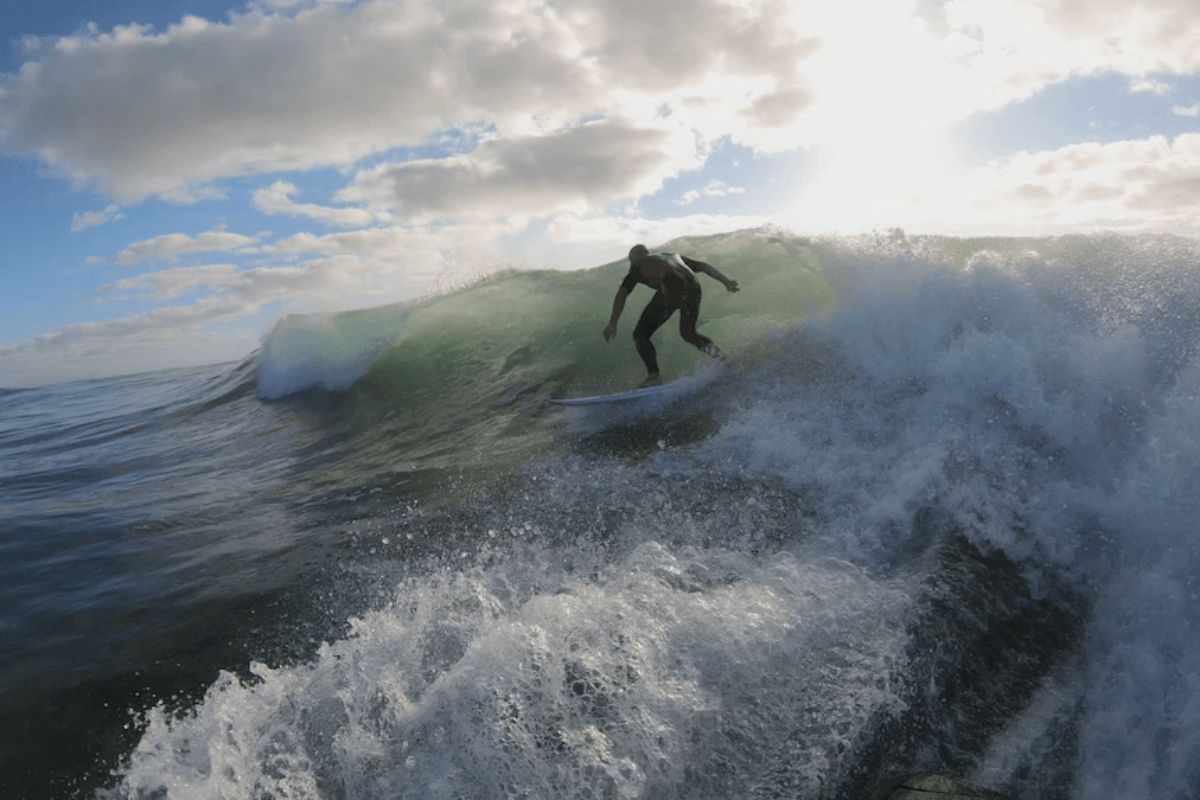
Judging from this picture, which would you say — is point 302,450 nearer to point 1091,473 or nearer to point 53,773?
point 53,773

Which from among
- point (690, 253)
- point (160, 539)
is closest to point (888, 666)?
point (160, 539)

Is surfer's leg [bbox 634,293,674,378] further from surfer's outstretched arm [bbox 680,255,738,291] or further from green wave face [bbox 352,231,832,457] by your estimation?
green wave face [bbox 352,231,832,457]

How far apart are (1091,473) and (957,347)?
7.13ft

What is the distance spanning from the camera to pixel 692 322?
27.2 ft

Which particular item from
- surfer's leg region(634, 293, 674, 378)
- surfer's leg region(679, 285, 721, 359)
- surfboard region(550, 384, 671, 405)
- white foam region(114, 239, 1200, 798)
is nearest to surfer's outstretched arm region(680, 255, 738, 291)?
surfer's leg region(679, 285, 721, 359)

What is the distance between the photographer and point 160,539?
607cm

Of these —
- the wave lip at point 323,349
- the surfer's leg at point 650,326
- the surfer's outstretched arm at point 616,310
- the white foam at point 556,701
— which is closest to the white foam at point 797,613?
the white foam at point 556,701

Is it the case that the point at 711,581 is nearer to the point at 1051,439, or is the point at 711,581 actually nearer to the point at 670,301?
the point at 1051,439

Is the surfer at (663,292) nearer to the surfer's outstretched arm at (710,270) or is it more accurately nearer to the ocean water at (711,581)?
the surfer's outstretched arm at (710,270)

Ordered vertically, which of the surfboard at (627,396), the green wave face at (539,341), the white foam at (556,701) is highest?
the green wave face at (539,341)

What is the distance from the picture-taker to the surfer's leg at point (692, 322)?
322 inches

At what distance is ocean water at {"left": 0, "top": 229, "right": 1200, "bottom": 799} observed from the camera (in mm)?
3068

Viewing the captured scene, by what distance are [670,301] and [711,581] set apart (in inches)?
179

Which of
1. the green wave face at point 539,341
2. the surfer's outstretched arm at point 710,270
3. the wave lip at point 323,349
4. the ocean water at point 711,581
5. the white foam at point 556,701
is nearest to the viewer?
the white foam at point 556,701
